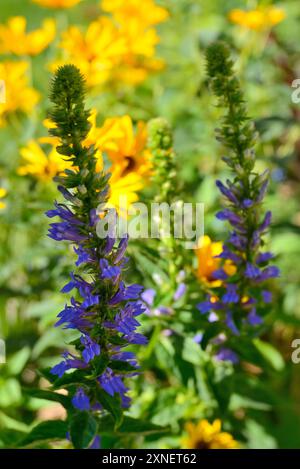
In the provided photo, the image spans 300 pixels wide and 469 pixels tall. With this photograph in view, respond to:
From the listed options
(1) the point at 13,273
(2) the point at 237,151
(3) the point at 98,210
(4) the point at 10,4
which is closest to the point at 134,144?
(2) the point at 237,151

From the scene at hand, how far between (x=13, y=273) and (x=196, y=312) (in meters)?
0.91

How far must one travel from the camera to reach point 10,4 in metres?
5.20

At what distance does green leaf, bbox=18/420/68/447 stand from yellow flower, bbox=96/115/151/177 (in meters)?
0.68

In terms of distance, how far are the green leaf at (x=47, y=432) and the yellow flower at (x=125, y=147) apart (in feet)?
2.23

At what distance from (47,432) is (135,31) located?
164 centimetres

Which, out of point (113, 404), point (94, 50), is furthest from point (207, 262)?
point (94, 50)

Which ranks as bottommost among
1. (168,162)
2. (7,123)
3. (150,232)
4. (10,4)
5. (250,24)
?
(150,232)

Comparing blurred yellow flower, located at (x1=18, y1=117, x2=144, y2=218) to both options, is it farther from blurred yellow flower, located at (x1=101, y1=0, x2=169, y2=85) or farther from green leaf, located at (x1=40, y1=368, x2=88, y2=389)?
blurred yellow flower, located at (x1=101, y1=0, x2=169, y2=85)

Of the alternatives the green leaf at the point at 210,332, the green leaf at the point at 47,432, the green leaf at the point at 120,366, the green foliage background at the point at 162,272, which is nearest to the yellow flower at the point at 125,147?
the green foliage background at the point at 162,272

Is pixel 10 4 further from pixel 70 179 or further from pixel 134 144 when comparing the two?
pixel 70 179

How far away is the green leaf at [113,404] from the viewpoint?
4.30 feet

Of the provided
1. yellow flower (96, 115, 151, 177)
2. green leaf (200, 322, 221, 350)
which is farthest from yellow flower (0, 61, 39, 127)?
green leaf (200, 322, 221, 350)

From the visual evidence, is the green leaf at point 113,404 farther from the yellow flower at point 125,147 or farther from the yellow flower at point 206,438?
the yellow flower at point 125,147

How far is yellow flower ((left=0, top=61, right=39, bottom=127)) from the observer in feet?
7.97
